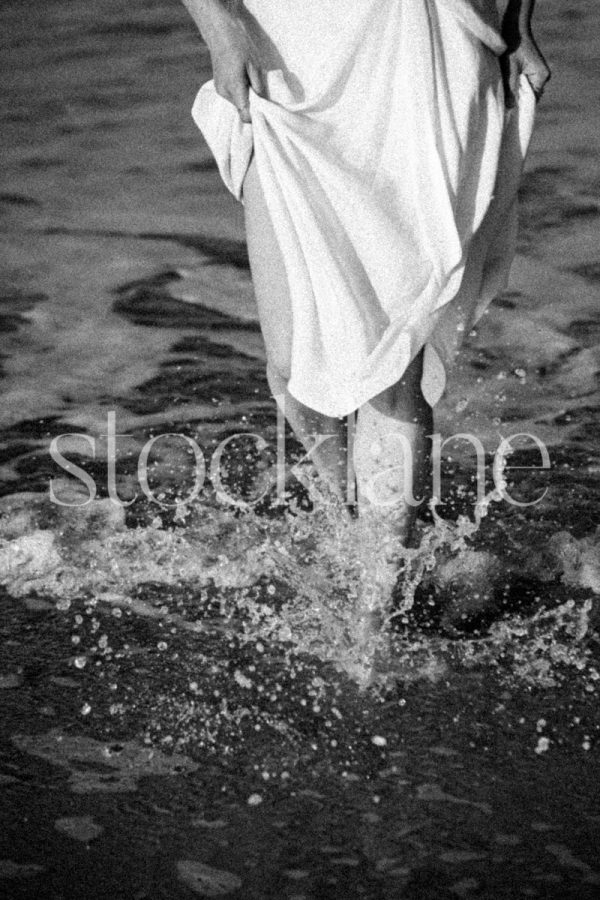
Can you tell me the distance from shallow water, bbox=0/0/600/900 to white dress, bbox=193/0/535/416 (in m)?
0.51

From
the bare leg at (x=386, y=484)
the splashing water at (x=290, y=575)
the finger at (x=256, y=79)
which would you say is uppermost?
the finger at (x=256, y=79)

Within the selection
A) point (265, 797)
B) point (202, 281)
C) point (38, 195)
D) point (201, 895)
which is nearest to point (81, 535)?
point (265, 797)

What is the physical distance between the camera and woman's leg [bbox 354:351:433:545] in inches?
103

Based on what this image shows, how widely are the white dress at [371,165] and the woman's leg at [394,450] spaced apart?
14 cm

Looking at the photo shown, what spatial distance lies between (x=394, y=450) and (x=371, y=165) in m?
0.51

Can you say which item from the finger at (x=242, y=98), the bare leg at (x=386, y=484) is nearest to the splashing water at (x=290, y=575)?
the bare leg at (x=386, y=484)

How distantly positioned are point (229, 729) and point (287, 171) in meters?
0.97

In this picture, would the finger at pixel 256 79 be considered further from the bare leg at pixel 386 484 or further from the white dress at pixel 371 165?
the bare leg at pixel 386 484

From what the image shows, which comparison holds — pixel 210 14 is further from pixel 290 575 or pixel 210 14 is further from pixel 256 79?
pixel 290 575

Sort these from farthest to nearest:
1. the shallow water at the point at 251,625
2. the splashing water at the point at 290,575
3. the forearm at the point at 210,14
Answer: the splashing water at the point at 290,575, the forearm at the point at 210,14, the shallow water at the point at 251,625

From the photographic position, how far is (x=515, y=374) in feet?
13.5

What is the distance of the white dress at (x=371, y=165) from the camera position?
2.45m

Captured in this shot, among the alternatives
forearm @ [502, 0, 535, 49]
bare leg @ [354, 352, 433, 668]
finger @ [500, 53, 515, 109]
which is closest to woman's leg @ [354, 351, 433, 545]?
bare leg @ [354, 352, 433, 668]

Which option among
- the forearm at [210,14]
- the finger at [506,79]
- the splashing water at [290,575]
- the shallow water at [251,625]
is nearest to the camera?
the shallow water at [251,625]
